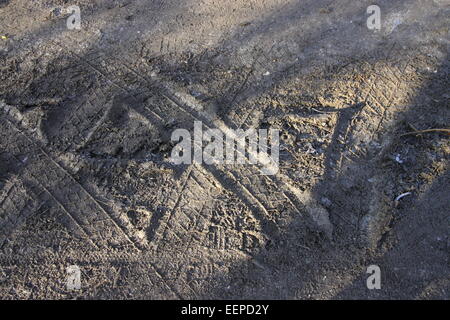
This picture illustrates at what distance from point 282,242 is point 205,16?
3.36m

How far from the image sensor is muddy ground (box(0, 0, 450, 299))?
12.3 feet

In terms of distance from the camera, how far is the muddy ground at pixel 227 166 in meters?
3.76

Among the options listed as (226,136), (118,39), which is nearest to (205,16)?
(118,39)

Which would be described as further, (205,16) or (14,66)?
(205,16)

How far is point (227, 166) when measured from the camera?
4.29 m

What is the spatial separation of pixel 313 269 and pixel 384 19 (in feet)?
11.6

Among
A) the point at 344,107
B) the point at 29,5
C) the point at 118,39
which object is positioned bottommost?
the point at 344,107

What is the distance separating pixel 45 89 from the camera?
17.0ft

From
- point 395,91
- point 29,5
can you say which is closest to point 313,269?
point 395,91

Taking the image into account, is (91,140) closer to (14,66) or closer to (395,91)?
(14,66)
